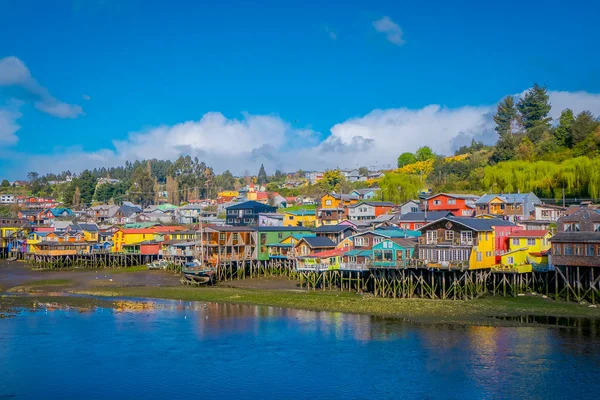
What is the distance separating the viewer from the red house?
86.2 meters

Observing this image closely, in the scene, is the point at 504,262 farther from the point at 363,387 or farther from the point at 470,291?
the point at 363,387

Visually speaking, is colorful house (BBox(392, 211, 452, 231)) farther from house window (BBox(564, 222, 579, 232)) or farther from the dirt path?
house window (BBox(564, 222, 579, 232))

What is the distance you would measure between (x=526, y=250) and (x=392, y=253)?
1220 centimetres

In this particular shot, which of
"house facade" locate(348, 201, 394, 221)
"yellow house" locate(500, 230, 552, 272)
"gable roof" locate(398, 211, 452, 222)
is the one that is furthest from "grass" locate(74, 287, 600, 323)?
"house facade" locate(348, 201, 394, 221)

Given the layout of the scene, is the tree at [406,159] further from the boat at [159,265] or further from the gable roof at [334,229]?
the boat at [159,265]

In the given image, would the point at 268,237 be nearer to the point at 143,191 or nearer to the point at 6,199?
the point at 143,191

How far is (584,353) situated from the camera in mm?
37156

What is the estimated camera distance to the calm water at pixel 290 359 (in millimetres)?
32656

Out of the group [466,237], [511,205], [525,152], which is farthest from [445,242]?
[525,152]

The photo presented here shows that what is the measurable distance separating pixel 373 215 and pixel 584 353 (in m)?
58.7

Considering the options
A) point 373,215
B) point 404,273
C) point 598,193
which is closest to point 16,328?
point 404,273

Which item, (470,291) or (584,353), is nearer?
(584,353)

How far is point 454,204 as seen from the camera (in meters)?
87.1

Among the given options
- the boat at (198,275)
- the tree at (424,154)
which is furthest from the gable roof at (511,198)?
the tree at (424,154)
